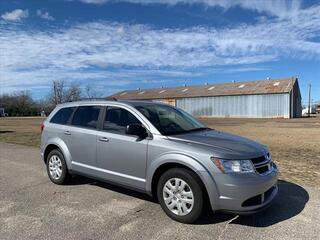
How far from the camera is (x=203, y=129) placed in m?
6.29

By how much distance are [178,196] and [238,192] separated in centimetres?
85

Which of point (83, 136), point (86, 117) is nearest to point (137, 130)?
point (83, 136)

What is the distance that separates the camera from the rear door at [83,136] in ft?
21.0

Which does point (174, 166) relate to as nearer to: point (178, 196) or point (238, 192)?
point (178, 196)

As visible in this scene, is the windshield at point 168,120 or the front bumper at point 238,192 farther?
the windshield at point 168,120

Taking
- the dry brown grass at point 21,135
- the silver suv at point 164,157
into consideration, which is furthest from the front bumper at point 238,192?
the dry brown grass at point 21,135

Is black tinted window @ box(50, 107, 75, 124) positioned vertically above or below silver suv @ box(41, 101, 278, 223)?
above

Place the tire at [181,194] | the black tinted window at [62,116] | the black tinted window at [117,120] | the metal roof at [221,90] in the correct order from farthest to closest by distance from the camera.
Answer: the metal roof at [221,90] → the black tinted window at [62,116] → the black tinted window at [117,120] → the tire at [181,194]

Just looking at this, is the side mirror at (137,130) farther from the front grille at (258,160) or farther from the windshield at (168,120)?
the front grille at (258,160)

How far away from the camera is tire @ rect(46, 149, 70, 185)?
702 cm

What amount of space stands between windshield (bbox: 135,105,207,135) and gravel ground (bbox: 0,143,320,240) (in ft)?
4.05

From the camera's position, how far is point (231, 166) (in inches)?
188

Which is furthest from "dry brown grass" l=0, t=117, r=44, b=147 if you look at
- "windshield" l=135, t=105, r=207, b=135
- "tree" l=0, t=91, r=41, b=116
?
"tree" l=0, t=91, r=41, b=116

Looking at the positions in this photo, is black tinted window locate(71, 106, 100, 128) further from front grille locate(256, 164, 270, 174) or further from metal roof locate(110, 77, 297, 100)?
metal roof locate(110, 77, 297, 100)
